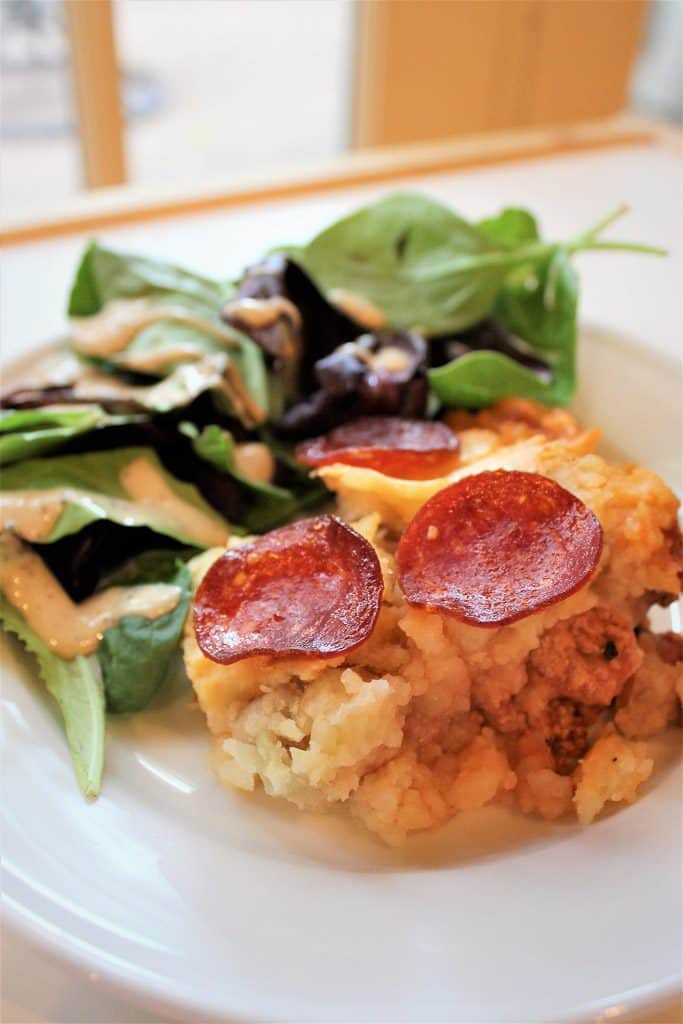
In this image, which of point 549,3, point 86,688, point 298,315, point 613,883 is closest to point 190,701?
point 86,688

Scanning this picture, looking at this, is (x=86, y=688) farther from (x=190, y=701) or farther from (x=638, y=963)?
(x=638, y=963)

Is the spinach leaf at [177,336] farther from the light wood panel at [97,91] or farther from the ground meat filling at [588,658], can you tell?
the light wood panel at [97,91]

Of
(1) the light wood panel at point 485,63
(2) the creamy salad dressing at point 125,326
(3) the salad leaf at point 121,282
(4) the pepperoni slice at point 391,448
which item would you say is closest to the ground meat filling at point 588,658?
(4) the pepperoni slice at point 391,448

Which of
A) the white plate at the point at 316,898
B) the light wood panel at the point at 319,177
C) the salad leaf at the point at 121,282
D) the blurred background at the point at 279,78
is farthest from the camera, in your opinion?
the blurred background at the point at 279,78

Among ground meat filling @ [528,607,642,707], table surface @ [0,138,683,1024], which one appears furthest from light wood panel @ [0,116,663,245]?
ground meat filling @ [528,607,642,707]

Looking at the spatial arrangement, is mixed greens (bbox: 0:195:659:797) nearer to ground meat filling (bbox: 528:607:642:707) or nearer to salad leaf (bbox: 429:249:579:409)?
salad leaf (bbox: 429:249:579:409)

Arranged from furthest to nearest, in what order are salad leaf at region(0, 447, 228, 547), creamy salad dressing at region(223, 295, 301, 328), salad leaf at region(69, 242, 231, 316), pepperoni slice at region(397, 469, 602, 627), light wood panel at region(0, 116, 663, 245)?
1. light wood panel at region(0, 116, 663, 245)
2. salad leaf at region(69, 242, 231, 316)
3. creamy salad dressing at region(223, 295, 301, 328)
4. salad leaf at region(0, 447, 228, 547)
5. pepperoni slice at region(397, 469, 602, 627)

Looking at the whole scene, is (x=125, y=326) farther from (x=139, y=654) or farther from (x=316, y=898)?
(x=316, y=898)

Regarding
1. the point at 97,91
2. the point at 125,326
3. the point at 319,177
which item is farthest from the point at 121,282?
the point at 97,91
